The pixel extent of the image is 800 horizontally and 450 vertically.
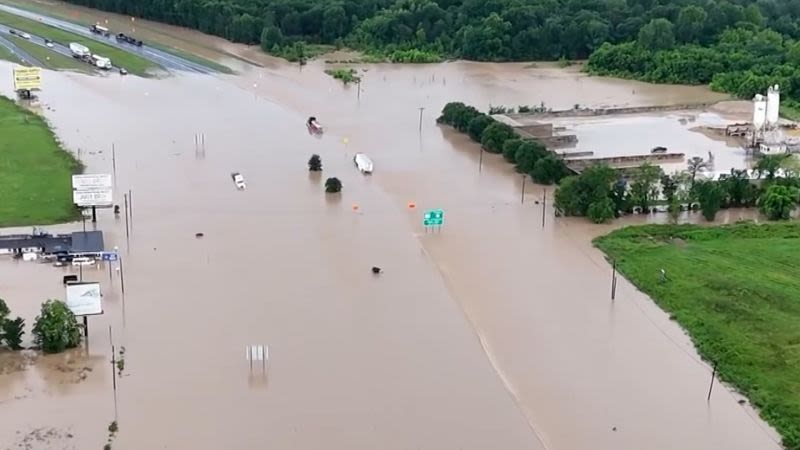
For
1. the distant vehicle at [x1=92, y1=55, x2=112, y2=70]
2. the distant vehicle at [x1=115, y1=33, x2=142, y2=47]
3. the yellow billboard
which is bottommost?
the yellow billboard

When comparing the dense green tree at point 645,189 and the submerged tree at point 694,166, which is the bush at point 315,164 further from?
the submerged tree at point 694,166

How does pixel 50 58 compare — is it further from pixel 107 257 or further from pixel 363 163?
pixel 107 257

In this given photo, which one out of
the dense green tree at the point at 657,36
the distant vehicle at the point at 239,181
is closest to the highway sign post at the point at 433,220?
the distant vehicle at the point at 239,181

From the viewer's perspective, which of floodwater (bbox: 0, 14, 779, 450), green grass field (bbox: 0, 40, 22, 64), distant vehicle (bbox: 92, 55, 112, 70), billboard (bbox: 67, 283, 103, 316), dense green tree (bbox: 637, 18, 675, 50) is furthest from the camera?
dense green tree (bbox: 637, 18, 675, 50)

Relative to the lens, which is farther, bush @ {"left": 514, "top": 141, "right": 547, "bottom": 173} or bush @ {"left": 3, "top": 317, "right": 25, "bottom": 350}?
bush @ {"left": 514, "top": 141, "right": 547, "bottom": 173}

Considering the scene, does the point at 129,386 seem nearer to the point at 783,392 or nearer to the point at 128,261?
the point at 128,261

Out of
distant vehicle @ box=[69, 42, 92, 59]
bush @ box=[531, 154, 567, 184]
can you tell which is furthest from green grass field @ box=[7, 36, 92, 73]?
bush @ box=[531, 154, 567, 184]

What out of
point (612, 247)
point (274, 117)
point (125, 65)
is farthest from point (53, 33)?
point (612, 247)

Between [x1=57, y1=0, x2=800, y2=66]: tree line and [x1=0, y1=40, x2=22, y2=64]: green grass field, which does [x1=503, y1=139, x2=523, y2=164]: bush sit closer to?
[x1=57, y1=0, x2=800, y2=66]: tree line

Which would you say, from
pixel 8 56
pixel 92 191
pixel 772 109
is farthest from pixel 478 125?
pixel 8 56
